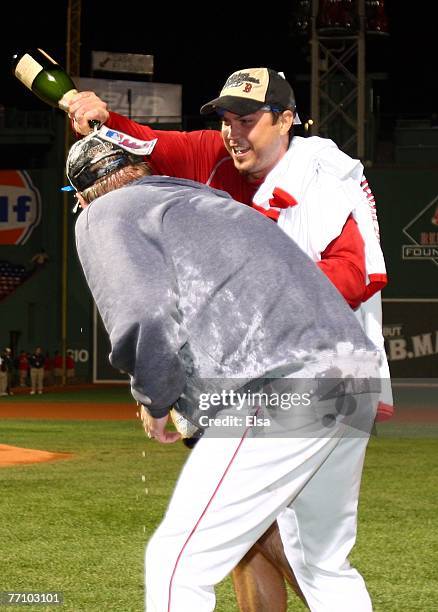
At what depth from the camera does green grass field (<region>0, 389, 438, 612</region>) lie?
5848 mm

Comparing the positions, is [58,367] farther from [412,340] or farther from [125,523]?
[125,523]

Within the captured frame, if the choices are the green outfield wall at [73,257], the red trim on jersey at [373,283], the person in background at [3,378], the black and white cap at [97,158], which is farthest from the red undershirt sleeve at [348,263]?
the green outfield wall at [73,257]

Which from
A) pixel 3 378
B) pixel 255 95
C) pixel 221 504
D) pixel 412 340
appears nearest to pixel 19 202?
pixel 3 378

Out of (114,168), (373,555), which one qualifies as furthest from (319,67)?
(114,168)

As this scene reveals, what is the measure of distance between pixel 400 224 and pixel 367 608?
26962 millimetres

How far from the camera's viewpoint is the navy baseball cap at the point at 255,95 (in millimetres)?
3564

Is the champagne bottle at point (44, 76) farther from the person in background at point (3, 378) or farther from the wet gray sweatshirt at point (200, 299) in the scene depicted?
Result: the person in background at point (3, 378)

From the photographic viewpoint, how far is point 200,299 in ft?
8.99

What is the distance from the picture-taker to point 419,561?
6648mm

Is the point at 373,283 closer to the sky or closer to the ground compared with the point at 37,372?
closer to the sky

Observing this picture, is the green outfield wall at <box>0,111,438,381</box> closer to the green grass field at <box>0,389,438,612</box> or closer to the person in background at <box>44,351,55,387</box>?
the person in background at <box>44,351,55,387</box>

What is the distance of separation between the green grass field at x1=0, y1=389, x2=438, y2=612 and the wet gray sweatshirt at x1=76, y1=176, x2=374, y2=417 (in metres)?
3.00

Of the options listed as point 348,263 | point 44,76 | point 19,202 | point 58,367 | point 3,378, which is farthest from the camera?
point 19,202

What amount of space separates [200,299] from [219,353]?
0.48 feet
